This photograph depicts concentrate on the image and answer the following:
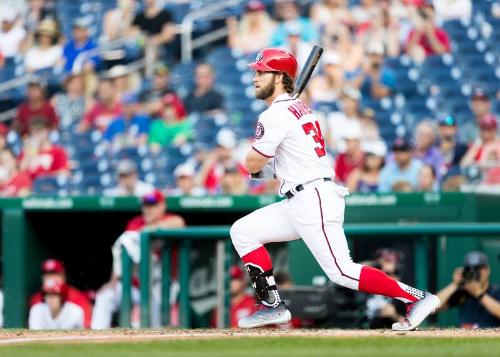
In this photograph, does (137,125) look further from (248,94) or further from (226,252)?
(226,252)

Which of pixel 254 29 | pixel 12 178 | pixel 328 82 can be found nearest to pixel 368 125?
pixel 328 82

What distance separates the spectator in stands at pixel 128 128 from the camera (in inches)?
487

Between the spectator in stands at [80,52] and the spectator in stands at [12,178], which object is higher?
the spectator in stands at [80,52]

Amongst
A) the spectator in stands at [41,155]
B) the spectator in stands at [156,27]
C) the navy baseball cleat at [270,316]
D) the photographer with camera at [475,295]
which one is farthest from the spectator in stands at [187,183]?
the navy baseball cleat at [270,316]

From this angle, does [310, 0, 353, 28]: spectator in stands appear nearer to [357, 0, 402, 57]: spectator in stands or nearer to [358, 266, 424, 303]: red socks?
[357, 0, 402, 57]: spectator in stands

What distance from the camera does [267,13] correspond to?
12578 millimetres

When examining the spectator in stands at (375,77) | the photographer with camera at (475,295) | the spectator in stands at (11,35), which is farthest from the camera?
the spectator in stands at (11,35)

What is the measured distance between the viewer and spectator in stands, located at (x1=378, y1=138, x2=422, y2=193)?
9625mm

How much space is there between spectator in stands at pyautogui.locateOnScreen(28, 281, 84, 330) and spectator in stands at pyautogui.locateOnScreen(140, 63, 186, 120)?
3287 millimetres

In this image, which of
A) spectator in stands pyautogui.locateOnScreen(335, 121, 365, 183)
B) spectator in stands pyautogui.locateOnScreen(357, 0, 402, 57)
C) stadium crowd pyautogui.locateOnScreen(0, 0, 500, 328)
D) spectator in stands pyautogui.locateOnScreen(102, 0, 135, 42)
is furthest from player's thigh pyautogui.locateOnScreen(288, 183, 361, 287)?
spectator in stands pyautogui.locateOnScreen(102, 0, 135, 42)

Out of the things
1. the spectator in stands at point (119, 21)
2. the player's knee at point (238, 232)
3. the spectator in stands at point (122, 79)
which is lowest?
the player's knee at point (238, 232)

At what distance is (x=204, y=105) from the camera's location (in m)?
12.3

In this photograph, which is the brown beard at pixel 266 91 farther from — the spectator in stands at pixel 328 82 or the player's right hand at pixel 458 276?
the spectator in stands at pixel 328 82

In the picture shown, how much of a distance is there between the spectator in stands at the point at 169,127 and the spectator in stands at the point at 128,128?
168mm
